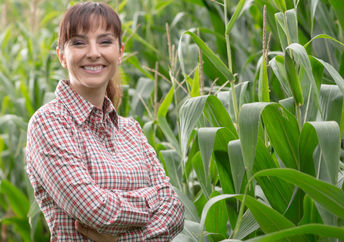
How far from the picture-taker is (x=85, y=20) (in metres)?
1.38

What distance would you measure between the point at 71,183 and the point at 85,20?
0.40 metres

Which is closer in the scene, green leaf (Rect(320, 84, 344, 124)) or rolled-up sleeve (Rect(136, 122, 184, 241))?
rolled-up sleeve (Rect(136, 122, 184, 241))

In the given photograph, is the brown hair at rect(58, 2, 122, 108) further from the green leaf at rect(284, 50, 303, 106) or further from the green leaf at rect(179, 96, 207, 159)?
the green leaf at rect(284, 50, 303, 106)

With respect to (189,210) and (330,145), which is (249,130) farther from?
(189,210)

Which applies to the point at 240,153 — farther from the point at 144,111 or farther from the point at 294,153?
the point at 144,111

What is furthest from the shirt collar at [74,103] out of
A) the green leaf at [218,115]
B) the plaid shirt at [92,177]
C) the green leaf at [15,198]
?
the green leaf at [15,198]

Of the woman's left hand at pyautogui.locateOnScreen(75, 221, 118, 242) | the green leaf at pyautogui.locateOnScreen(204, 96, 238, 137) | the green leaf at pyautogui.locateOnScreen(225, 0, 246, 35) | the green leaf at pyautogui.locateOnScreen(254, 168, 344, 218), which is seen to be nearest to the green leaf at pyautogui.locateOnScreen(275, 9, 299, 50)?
the green leaf at pyautogui.locateOnScreen(225, 0, 246, 35)

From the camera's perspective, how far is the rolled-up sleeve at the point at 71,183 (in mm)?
1260

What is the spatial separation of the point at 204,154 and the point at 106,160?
243 mm

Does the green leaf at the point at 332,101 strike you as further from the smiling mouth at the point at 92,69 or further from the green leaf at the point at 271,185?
the smiling mouth at the point at 92,69

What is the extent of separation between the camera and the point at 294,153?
4.89 ft

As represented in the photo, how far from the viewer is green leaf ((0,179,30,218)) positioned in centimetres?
272

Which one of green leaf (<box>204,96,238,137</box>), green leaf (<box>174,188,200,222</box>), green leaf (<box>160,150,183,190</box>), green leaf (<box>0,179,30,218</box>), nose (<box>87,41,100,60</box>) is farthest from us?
green leaf (<box>0,179,30,218</box>)

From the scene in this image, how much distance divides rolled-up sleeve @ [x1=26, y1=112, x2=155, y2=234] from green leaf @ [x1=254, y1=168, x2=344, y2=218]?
0.31m
